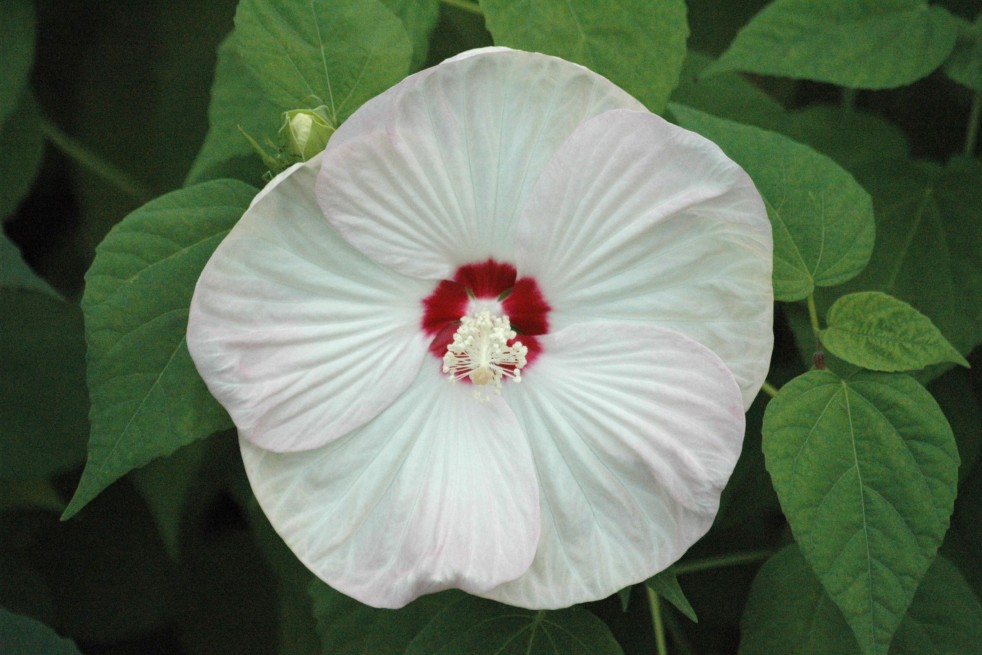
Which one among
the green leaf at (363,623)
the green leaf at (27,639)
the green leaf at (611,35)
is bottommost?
the green leaf at (363,623)

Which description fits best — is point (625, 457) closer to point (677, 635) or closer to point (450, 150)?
point (450, 150)

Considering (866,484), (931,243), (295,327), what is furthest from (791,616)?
(295,327)

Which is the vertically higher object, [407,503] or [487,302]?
[487,302]

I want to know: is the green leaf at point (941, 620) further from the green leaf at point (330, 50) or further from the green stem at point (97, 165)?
the green stem at point (97, 165)

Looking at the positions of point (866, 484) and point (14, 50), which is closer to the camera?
point (866, 484)

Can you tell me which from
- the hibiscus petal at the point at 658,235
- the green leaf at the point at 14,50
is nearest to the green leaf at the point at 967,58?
the hibiscus petal at the point at 658,235

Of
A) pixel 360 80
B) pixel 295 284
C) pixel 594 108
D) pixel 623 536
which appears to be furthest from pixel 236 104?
pixel 623 536
